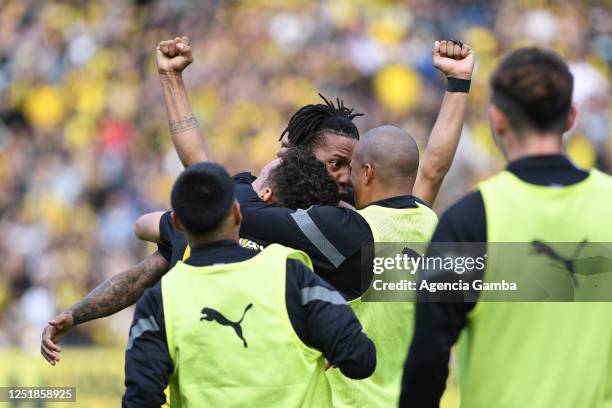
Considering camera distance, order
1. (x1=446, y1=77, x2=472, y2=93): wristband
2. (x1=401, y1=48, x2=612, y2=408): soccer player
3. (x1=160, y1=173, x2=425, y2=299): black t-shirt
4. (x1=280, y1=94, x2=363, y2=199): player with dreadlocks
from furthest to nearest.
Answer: (x1=446, y1=77, x2=472, y2=93): wristband
(x1=280, y1=94, x2=363, y2=199): player with dreadlocks
(x1=160, y1=173, x2=425, y2=299): black t-shirt
(x1=401, y1=48, x2=612, y2=408): soccer player

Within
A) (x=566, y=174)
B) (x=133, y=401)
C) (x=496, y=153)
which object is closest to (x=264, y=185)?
(x=133, y=401)

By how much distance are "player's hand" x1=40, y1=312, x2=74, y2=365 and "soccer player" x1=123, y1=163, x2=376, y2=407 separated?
3.65 ft

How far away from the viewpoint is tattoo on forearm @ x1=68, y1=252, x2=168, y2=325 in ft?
16.7

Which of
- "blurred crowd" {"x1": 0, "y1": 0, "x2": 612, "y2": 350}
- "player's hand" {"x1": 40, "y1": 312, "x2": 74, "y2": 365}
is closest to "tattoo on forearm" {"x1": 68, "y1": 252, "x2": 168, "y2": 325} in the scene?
"player's hand" {"x1": 40, "y1": 312, "x2": 74, "y2": 365}

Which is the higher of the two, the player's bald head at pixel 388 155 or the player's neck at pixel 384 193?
the player's bald head at pixel 388 155

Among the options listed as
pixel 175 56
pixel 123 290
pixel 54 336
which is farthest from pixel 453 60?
pixel 54 336

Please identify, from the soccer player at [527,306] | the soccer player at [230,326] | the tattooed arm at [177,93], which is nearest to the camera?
the soccer player at [527,306]

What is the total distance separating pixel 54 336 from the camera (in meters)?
4.72

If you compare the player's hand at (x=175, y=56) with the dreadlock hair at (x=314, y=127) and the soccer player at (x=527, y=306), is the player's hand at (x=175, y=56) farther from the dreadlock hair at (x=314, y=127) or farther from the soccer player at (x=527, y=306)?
the soccer player at (x=527, y=306)

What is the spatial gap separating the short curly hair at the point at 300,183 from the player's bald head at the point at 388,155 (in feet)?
0.66

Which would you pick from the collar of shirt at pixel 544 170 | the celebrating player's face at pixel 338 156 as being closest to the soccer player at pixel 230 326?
the collar of shirt at pixel 544 170

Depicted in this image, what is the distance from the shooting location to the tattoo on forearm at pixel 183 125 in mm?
4863

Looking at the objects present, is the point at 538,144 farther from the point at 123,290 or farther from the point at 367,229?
the point at 123,290

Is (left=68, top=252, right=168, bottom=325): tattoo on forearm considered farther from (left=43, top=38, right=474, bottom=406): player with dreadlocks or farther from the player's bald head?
the player's bald head
